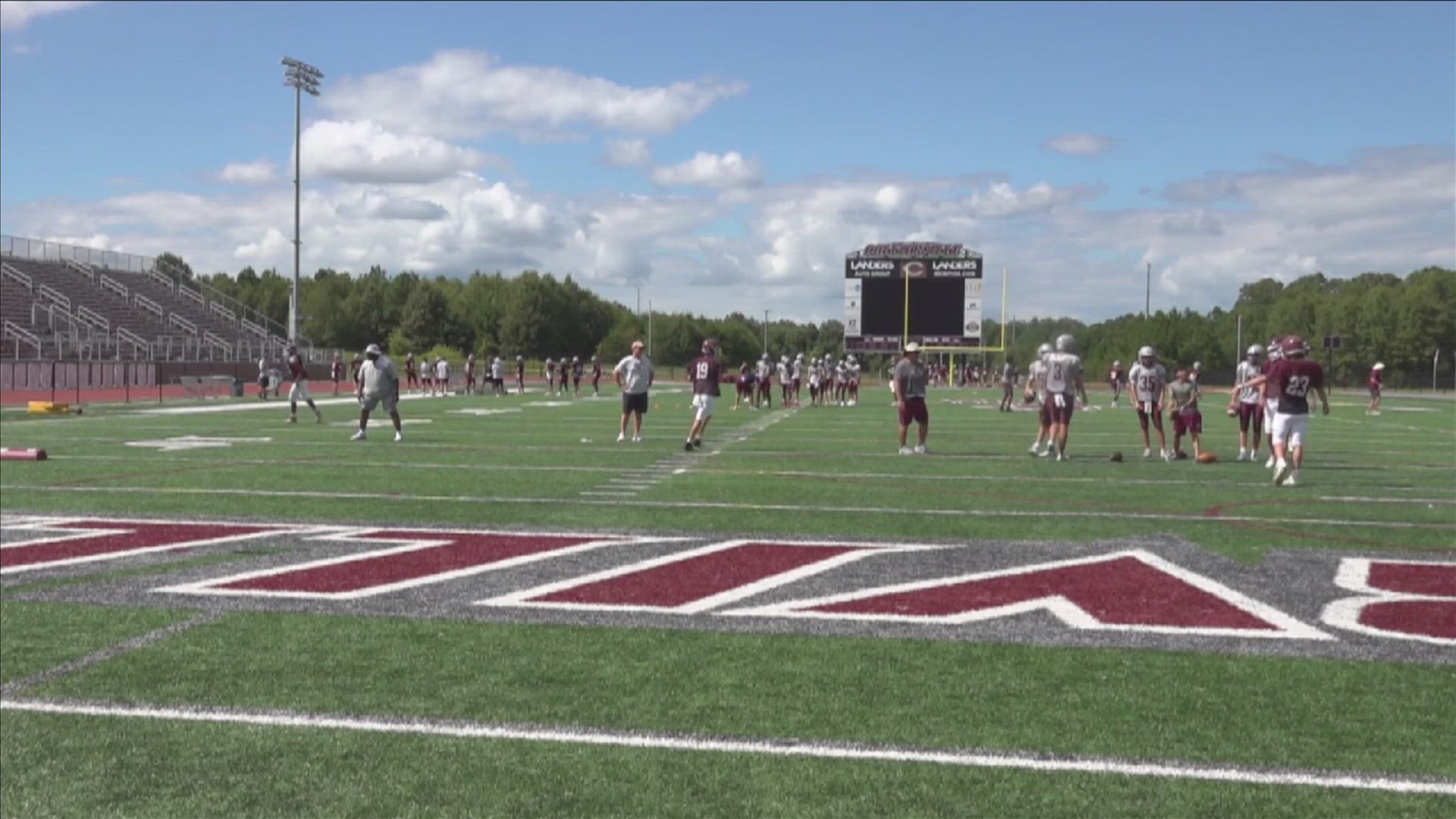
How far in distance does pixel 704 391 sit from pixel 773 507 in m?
7.80

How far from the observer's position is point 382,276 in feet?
375

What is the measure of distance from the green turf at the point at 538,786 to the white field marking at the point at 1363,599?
7.71ft

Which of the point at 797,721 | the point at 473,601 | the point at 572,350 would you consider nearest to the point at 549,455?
the point at 473,601

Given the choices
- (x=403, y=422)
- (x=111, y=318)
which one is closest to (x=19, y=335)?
(x=111, y=318)

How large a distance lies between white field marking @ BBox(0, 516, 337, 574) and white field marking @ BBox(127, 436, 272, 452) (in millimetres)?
7412

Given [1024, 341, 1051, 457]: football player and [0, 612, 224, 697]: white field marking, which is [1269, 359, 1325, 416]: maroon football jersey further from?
[0, 612, 224, 697]: white field marking

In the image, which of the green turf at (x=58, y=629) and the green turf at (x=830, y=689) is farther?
the green turf at (x=58, y=629)

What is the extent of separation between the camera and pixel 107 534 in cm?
919

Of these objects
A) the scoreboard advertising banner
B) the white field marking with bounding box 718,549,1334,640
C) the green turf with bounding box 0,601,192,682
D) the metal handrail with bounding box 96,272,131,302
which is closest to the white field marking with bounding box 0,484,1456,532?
the white field marking with bounding box 718,549,1334,640

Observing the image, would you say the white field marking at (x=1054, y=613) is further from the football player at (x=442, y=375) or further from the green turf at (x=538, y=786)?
the football player at (x=442, y=375)

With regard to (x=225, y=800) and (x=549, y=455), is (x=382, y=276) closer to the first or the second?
(x=549, y=455)

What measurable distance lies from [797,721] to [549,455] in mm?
12382

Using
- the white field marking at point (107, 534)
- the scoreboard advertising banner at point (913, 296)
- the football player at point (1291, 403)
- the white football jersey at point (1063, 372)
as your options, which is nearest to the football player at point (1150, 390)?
the white football jersey at point (1063, 372)

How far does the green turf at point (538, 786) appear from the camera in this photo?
12.8 ft
